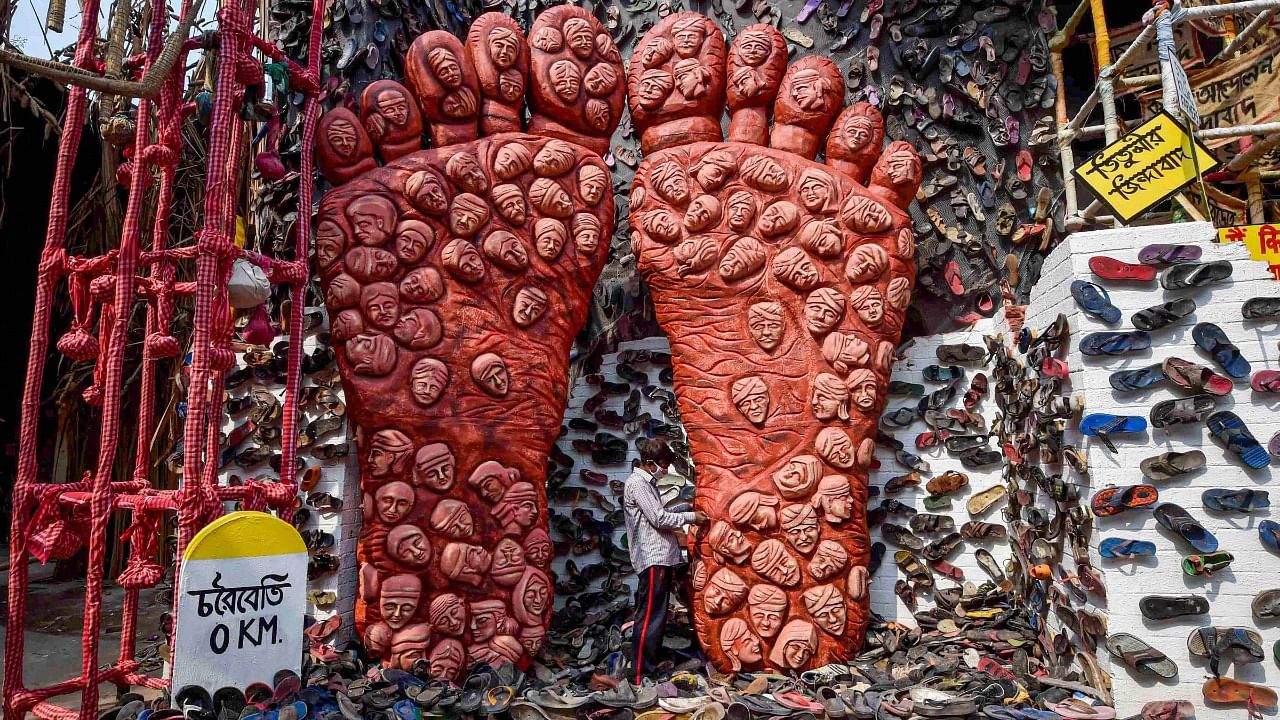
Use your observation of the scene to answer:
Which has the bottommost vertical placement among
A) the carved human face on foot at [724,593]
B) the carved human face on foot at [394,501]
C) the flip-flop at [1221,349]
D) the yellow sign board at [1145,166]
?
the carved human face on foot at [724,593]

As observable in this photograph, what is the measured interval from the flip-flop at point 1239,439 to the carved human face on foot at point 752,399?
1.96m

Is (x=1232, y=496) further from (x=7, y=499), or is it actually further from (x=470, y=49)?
(x=7, y=499)

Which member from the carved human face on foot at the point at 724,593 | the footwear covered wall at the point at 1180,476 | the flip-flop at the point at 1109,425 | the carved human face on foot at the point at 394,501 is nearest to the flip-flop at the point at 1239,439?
the footwear covered wall at the point at 1180,476

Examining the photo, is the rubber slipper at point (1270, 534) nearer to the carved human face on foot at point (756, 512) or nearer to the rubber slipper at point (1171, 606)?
the rubber slipper at point (1171, 606)

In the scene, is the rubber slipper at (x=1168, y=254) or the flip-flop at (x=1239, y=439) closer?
the flip-flop at (x=1239, y=439)

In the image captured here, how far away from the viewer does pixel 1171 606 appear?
10.8ft

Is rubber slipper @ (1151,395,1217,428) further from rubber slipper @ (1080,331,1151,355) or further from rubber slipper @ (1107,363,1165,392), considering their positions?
rubber slipper @ (1080,331,1151,355)

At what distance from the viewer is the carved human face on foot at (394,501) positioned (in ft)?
13.1

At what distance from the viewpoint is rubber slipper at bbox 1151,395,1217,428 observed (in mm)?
3363

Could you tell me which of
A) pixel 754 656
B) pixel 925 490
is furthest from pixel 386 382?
pixel 925 490

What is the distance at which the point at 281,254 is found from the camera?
Answer: 438 cm

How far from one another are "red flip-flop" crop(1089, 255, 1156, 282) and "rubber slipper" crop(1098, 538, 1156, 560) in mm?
1128

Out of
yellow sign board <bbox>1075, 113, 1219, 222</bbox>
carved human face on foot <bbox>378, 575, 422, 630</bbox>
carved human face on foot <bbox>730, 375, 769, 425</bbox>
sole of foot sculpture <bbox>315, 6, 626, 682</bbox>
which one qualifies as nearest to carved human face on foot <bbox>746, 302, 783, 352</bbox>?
carved human face on foot <bbox>730, 375, 769, 425</bbox>

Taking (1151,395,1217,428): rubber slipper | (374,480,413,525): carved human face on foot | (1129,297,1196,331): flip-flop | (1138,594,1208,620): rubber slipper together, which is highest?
(1129,297,1196,331): flip-flop
